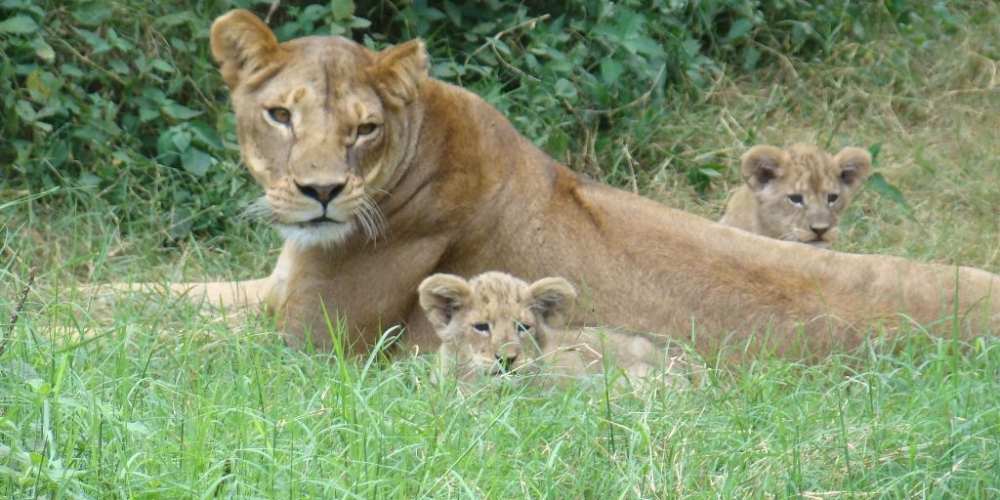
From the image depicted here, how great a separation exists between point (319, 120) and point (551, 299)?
2.90 feet

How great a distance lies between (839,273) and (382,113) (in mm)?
1516

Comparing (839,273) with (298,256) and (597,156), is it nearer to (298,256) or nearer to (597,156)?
(298,256)

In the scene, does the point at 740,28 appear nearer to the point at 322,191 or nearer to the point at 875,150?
the point at 875,150

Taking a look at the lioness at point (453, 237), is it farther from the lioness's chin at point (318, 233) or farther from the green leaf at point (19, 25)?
the green leaf at point (19, 25)

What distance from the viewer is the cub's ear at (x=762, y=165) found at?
6.66m

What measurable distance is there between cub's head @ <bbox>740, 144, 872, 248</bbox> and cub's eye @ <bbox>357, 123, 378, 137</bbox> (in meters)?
2.01

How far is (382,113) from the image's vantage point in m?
5.18

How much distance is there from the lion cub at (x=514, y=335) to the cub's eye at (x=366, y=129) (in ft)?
1.83

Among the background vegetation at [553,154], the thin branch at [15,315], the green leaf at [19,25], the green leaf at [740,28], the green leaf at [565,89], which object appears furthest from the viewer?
the green leaf at [740,28]

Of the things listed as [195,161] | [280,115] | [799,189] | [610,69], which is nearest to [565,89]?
[610,69]

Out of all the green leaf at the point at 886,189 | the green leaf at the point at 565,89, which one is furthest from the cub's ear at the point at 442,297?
the green leaf at the point at 886,189

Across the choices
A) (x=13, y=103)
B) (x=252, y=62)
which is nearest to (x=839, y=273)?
(x=252, y=62)

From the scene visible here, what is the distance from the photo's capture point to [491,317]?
4715 millimetres

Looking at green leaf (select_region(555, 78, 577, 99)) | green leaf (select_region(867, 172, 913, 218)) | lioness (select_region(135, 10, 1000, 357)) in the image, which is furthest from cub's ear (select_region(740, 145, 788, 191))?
lioness (select_region(135, 10, 1000, 357))
